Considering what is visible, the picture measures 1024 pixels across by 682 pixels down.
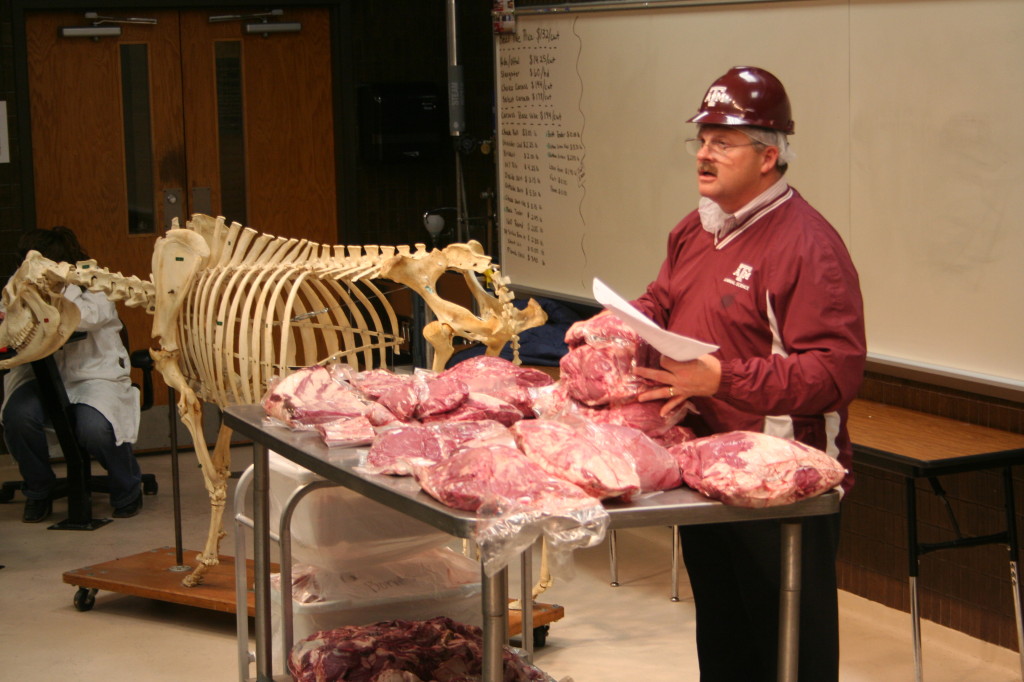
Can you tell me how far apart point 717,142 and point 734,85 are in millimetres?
118

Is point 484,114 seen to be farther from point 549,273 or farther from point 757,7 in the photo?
point 757,7

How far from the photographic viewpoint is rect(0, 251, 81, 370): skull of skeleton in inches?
197

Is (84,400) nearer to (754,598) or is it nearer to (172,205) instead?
(172,205)

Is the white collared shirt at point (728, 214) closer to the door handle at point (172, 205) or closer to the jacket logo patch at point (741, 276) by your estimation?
the jacket logo patch at point (741, 276)

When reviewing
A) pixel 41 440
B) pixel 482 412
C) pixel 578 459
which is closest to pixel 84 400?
pixel 41 440

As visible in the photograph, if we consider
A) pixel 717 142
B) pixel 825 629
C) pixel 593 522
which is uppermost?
pixel 717 142

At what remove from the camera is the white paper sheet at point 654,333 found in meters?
2.19

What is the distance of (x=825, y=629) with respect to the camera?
2521 millimetres

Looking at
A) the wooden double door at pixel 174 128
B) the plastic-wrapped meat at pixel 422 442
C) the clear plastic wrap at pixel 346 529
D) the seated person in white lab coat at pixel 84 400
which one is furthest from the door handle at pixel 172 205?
the plastic-wrapped meat at pixel 422 442

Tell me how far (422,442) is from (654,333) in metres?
0.52

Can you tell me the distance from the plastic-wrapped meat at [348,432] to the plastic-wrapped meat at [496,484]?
32cm

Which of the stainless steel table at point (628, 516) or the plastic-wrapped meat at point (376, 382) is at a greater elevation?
the plastic-wrapped meat at point (376, 382)

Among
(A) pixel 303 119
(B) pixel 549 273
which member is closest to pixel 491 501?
(B) pixel 549 273

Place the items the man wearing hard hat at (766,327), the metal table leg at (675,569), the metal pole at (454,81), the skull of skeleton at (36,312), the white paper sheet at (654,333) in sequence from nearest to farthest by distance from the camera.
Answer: the white paper sheet at (654,333) → the man wearing hard hat at (766,327) → the metal table leg at (675,569) → the skull of skeleton at (36,312) → the metal pole at (454,81)
